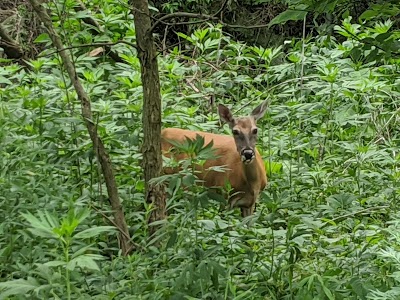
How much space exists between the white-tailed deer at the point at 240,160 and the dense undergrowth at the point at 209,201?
129 mm

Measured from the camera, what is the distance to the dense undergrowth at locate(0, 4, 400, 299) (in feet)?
10.7

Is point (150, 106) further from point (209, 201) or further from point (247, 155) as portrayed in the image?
point (247, 155)

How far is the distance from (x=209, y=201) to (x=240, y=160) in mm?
1795

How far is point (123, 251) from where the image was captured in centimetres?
403

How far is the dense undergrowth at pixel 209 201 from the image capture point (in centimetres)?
325

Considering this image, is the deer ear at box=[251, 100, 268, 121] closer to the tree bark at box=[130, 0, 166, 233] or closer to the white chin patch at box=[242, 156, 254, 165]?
the white chin patch at box=[242, 156, 254, 165]

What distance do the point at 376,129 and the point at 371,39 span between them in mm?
3601

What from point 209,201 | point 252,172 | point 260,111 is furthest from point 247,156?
point 209,201

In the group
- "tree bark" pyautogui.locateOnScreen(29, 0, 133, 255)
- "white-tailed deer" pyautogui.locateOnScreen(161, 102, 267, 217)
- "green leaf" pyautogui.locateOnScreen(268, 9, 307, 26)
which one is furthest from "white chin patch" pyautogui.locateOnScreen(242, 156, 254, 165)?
"green leaf" pyautogui.locateOnScreen(268, 9, 307, 26)

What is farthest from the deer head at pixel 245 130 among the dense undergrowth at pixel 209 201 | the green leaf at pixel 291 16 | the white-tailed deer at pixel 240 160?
the green leaf at pixel 291 16

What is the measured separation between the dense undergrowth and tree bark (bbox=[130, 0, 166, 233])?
100 millimetres

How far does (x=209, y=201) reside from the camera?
14.4 feet

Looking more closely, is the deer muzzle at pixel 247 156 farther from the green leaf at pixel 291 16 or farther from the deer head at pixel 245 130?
the green leaf at pixel 291 16

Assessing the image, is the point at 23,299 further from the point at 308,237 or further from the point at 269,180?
the point at 269,180
